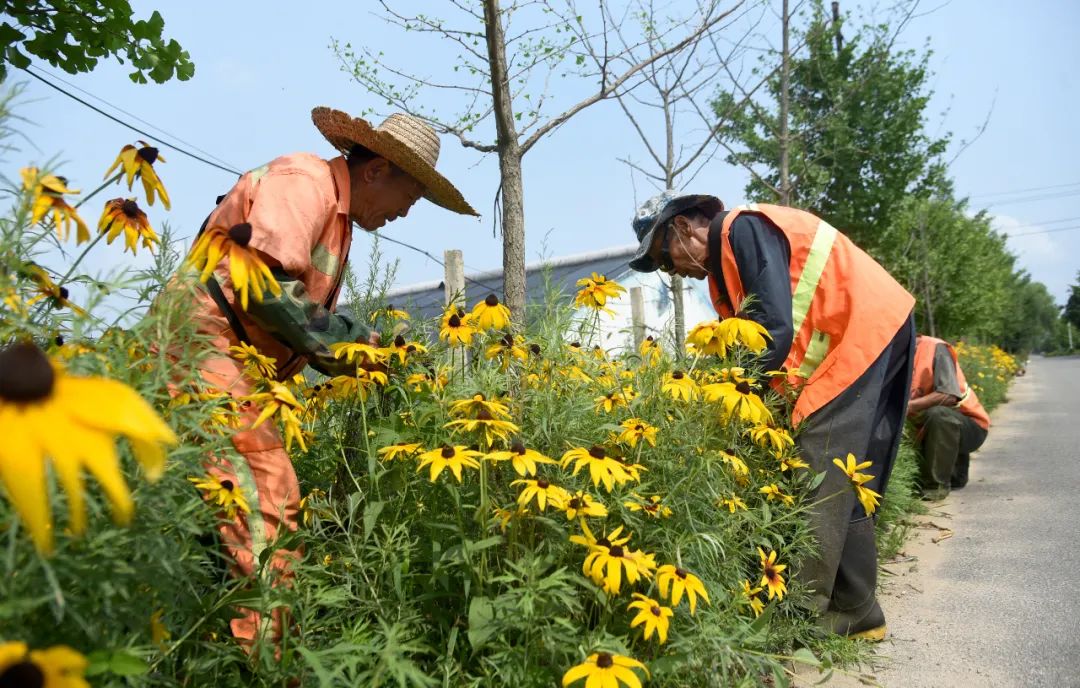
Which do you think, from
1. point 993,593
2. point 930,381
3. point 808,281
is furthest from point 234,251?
point 930,381

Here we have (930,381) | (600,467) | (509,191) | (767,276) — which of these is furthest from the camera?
(930,381)

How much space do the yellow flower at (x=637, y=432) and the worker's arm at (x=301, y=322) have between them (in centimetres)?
85

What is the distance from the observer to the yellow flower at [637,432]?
8.00ft

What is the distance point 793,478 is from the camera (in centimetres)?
316

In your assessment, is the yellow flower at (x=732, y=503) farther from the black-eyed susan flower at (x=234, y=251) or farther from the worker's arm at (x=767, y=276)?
the black-eyed susan flower at (x=234, y=251)

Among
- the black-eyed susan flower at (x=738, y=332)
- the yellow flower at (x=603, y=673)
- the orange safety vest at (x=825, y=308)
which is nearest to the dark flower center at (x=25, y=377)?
the yellow flower at (x=603, y=673)

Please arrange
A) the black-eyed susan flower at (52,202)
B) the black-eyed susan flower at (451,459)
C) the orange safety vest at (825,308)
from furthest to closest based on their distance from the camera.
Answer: the orange safety vest at (825,308) < the black-eyed susan flower at (451,459) < the black-eyed susan flower at (52,202)

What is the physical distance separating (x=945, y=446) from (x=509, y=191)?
4411 millimetres

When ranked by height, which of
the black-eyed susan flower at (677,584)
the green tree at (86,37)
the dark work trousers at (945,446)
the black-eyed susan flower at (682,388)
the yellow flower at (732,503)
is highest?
the green tree at (86,37)

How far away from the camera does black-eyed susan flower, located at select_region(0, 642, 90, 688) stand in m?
0.97

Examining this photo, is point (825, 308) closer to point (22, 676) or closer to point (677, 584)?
point (677, 584)

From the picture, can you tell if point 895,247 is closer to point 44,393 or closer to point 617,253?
point 617,253

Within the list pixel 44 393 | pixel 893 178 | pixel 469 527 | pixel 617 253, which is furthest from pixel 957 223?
pixel 44 393

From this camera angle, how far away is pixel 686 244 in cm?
370
